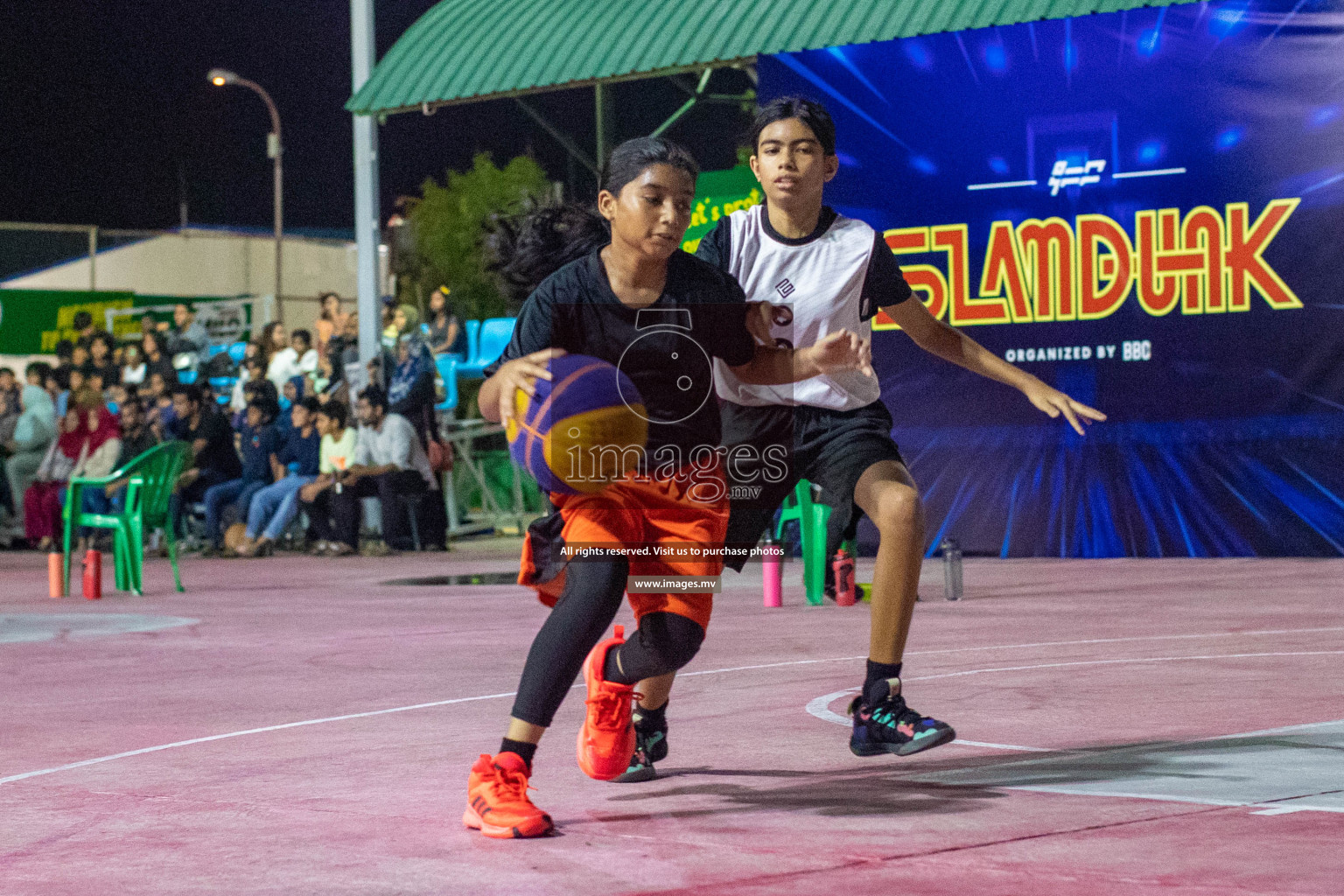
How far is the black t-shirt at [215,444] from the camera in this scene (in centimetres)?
1909

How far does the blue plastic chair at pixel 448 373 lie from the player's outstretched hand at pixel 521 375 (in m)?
15.0

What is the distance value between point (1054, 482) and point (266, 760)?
10.6m

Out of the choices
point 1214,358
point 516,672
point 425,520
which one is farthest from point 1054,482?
point 516,672

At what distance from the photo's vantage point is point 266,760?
5.78 meters

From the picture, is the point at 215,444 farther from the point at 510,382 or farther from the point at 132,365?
the point at 510,382

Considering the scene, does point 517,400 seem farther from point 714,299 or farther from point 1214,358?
point 1214,358

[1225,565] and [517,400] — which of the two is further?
[1225,565]

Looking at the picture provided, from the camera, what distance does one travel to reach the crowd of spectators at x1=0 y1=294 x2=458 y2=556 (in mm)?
17797

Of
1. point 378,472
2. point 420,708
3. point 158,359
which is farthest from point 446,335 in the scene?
point 420,708

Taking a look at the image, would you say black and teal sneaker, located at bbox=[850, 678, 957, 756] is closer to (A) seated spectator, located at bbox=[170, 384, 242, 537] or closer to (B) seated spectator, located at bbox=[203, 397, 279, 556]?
(B) seated spectator, located at bbox=[203, 397, 279, 556]

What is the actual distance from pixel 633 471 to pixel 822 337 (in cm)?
104

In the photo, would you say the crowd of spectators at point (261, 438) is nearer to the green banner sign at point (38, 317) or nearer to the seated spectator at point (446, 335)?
the seated spectator at point (446, 335)

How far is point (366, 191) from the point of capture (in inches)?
787

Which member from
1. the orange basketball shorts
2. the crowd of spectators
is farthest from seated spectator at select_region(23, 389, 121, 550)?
the orange basketball shorts
